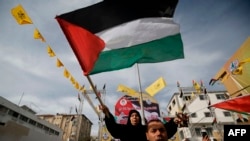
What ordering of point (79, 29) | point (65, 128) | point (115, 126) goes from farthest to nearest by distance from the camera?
1. point (65, 128)
2. point (79, 29)
3. point (115, 126)

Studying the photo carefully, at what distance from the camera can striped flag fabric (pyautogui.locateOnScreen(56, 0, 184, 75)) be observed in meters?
4.20

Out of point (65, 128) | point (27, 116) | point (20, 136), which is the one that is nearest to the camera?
point (20, 136)

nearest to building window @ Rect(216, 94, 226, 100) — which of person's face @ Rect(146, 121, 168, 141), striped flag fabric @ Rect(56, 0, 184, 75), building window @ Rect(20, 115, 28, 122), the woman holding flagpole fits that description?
building window @ Rect(20, 115, 28, 122)

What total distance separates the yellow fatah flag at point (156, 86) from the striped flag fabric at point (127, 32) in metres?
7.15

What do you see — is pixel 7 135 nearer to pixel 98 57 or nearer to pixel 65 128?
pixel 98 57

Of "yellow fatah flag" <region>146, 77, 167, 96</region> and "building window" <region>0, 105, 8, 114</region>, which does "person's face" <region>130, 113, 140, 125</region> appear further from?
"building window" <region>0, 105, 8, 114</region>

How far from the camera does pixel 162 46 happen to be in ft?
16.3

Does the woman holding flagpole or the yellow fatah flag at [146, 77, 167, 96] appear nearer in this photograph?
the woman holding flagpole

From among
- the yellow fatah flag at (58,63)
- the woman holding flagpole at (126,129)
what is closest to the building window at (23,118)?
the yellow fatah flag at (58,63)

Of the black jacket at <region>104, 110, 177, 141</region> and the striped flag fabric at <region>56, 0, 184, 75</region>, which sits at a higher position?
the striped flag fabric at <region>56, 0, 184, 75</region>

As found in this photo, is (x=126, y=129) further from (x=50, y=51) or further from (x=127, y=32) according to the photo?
(x=50, y=51)

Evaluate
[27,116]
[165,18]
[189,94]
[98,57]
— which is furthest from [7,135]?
[189,94]

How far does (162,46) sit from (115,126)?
8.80ft

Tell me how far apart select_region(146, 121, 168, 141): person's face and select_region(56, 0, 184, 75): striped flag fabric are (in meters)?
1.98
